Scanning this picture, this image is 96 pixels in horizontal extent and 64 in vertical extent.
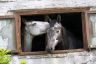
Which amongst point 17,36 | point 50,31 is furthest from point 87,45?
point 17,36

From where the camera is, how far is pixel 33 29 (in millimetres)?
9758

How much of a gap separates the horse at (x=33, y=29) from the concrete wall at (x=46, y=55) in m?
0.33

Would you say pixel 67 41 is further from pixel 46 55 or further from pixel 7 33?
pixel 7 33

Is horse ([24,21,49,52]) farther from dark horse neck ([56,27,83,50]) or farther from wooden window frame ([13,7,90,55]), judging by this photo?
dark horse neck ([56,27,83,50])

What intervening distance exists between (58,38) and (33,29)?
574 mm

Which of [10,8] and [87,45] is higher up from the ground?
[10,8]

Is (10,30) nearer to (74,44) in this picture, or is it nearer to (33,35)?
(33,35)

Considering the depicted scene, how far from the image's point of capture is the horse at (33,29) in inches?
384

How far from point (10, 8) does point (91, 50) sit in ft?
6.38

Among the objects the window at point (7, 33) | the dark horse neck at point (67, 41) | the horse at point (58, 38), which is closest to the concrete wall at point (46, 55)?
the window at point (7, 33)

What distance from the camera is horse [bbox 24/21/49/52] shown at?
9758 millimetres

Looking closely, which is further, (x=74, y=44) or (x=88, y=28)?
(x=74, y=44)

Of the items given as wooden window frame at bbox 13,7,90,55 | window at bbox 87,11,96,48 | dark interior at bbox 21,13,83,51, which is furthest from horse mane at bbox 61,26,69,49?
window at bbox 87,11,96,48

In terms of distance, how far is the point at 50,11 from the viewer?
9.66 metres
